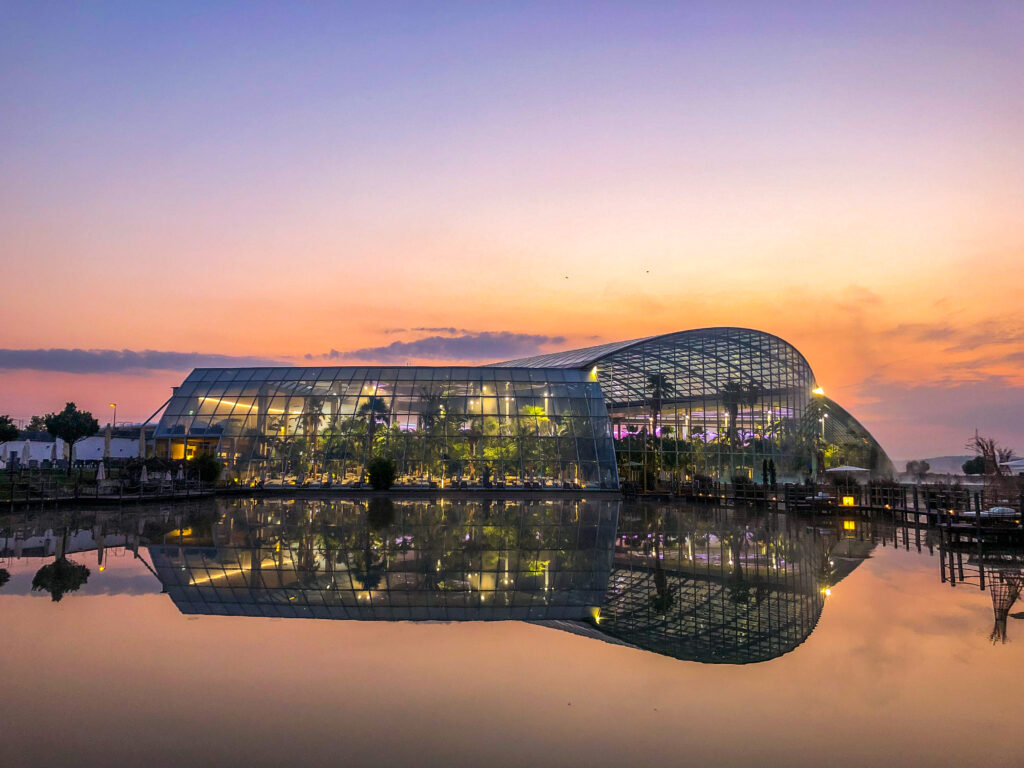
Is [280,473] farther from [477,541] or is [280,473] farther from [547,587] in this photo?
[547,587]

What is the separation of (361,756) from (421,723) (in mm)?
752

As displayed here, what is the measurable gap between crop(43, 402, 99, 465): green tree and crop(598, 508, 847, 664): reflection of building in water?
1382 inches

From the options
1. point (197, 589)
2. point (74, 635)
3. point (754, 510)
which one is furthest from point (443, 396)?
point (74, 635)

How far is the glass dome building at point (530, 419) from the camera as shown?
43.8 metres

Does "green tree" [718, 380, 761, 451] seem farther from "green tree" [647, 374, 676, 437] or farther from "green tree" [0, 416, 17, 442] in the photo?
"green tree" [0, 416, 17, 442]

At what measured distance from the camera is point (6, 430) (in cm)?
4025

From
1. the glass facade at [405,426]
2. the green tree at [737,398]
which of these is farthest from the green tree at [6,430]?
the green tree at [737,398]

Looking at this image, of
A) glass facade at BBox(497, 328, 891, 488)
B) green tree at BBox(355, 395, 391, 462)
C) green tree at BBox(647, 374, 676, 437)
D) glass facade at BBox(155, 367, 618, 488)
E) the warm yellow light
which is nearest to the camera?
glass facade at BBox(155, 367, 618, 488)

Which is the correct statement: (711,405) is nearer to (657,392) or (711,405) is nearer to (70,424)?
(657,392)

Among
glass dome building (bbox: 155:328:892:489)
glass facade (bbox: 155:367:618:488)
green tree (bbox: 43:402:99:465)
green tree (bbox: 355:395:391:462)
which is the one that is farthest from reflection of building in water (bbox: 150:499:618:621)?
green tree (bbox: 43:402:99:465)

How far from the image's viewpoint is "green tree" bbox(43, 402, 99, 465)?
42.1 meters

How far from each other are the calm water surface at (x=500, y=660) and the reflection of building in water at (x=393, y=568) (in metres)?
0.09

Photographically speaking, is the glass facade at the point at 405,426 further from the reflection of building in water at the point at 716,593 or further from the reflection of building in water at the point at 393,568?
the reflection of building in water at the point at 716,593

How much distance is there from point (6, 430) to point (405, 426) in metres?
21.3
